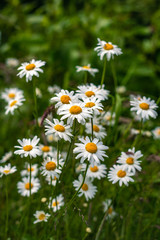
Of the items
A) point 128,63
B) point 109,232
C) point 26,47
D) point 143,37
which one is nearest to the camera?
point 109,232

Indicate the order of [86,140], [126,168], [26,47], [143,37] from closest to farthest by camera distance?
[86,140] < [126,168] < [26,47] < [143,37]

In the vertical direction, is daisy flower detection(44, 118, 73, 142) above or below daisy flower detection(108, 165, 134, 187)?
above

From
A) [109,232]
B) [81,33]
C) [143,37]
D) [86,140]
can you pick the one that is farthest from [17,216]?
[143,37]

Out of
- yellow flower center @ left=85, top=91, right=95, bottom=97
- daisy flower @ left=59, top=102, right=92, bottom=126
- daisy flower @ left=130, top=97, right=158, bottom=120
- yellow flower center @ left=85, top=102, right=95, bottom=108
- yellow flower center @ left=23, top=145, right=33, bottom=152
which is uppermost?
yellow flower center @ left=85, top=91, right=95, bottom=97

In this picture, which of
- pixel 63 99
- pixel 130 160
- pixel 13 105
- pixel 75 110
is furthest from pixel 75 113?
pixel 13 105

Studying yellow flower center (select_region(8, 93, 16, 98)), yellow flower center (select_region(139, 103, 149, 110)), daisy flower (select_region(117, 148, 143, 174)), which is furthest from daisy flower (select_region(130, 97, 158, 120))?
yellow flower center (select_region(8, 93, 16, 98))

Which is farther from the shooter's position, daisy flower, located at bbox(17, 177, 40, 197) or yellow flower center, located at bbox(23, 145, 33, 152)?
daisy flower, located at bbox(17, 177, 40, 197)

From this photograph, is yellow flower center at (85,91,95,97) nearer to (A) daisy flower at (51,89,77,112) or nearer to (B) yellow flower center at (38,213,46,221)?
(A) daisy flower at (51,89,77,112)

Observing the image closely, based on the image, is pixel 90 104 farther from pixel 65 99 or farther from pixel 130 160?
pixel 130 160

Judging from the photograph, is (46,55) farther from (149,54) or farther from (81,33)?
(149,54)

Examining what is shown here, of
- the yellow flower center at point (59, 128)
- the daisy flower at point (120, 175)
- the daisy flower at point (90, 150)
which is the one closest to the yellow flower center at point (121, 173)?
the daisy flower at point (120, 175)

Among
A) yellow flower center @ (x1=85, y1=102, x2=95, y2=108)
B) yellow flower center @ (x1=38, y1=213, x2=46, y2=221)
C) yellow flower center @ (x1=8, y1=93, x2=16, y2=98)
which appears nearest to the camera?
yellow flower center @ (x1=85, y1=102, x2=95, y2=108)
